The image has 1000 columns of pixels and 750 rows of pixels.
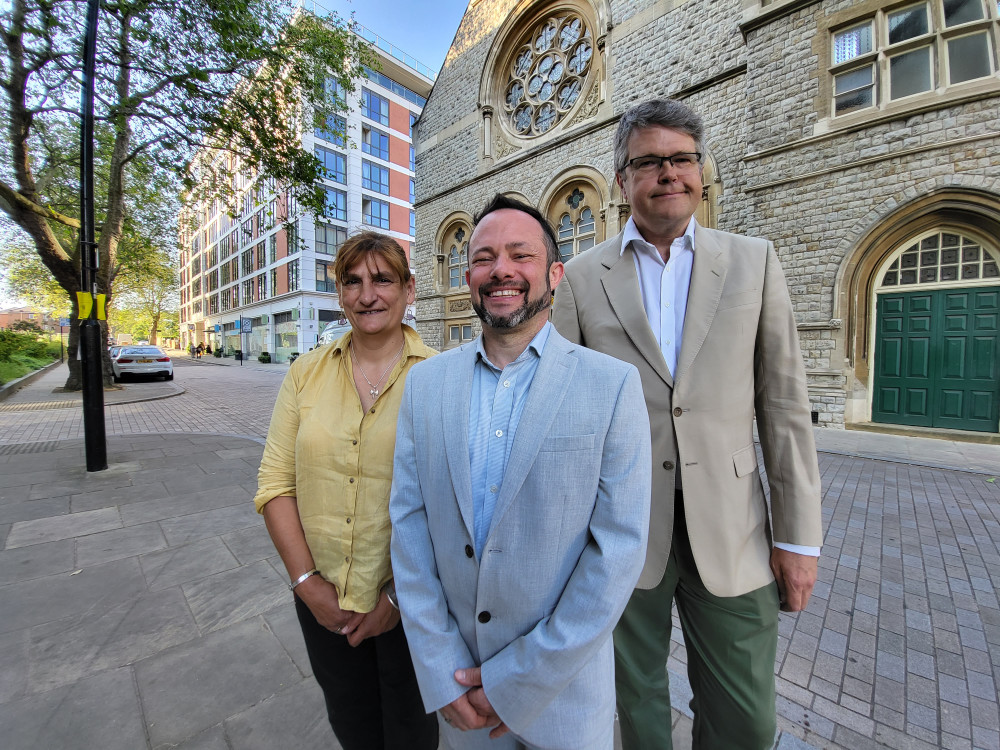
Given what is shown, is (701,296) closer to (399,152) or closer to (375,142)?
(375,142)

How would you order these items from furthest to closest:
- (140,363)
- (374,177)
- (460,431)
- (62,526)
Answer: (374,177)
(140,363)
(62,526)
(460,431)

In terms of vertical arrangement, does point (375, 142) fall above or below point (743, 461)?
above

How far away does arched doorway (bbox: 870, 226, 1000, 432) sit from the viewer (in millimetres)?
7703

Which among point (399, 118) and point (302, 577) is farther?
point (399, 118)

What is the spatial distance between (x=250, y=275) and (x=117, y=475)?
41094 millimetres

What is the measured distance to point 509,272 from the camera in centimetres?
119

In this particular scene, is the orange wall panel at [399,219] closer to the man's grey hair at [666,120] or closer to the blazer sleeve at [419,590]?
the man's grey hair at [666,120]

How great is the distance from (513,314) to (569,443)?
0.39 meters

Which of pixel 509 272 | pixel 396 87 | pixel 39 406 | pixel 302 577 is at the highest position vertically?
pixel 396 87

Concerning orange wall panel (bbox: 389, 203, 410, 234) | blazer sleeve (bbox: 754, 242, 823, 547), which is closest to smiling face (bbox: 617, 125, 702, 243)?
blazer sleeve (bbox: 754, 242, 823, 547)

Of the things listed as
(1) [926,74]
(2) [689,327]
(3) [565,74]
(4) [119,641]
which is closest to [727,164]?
(1) [926,74]

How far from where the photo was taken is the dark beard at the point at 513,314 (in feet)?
3.88

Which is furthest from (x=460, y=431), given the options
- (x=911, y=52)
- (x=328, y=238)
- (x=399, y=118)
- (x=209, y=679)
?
(x=399, y=118)

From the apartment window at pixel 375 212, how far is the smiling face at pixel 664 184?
3556 cm
